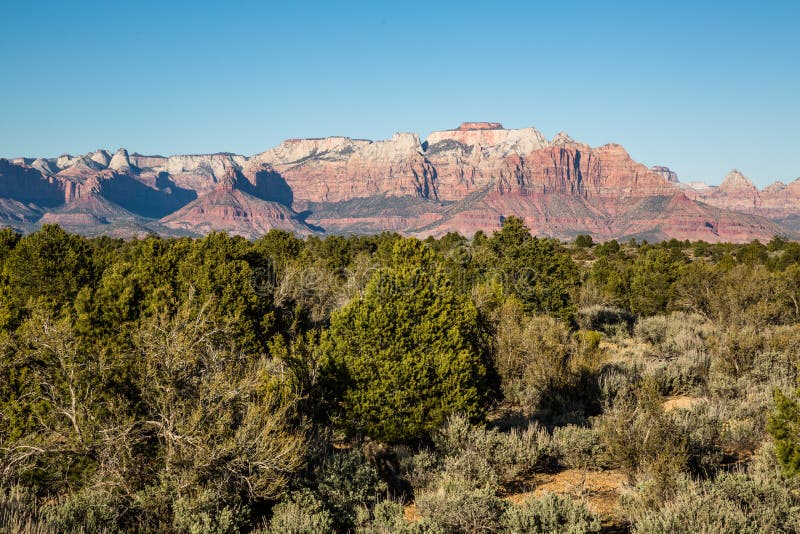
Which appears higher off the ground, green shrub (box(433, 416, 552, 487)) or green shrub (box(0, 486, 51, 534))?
green shrub (box(0, 486, 51, 534))

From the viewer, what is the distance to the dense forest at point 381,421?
8.55m

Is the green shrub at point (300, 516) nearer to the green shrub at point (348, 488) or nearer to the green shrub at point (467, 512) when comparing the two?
the green shrub at point (348, 488)

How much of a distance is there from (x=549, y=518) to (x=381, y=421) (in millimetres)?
6596

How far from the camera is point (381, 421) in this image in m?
13.8

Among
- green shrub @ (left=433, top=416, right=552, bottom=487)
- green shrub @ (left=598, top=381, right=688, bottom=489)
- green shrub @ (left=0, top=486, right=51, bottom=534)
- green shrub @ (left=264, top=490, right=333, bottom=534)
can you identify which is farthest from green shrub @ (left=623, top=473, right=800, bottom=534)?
green shrub @ (left=0, top=486, right=51, bottom=534)

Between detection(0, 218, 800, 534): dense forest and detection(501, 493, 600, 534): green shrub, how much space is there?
4 cm

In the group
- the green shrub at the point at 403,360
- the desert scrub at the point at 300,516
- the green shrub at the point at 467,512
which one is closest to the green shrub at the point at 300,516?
the desert scrub at the point at 300,516

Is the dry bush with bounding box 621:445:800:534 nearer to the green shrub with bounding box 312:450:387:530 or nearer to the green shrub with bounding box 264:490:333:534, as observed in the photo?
the green shrub with bounding box 312:450:387:530

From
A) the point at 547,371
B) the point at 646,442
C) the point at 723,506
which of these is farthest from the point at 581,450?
the point at 547,371

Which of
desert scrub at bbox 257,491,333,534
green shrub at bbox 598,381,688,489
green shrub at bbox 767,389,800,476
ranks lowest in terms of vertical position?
desert scrub at bbox 257,491,333,534

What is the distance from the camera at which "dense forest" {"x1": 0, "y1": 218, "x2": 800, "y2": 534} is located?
8.55m

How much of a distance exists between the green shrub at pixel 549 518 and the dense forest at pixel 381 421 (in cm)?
4

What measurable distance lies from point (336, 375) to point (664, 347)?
17406mm

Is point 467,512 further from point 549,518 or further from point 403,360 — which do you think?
point 403,360
